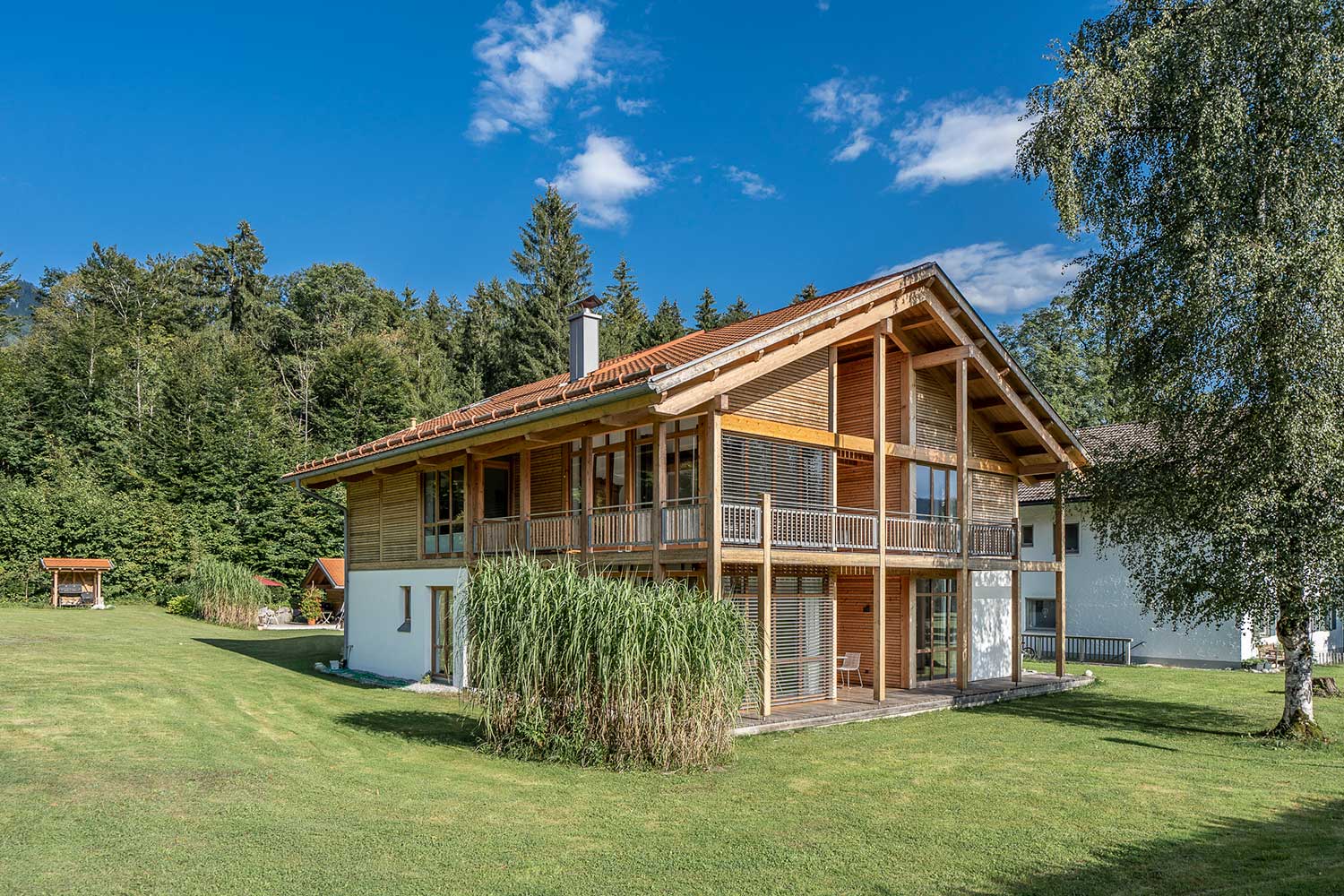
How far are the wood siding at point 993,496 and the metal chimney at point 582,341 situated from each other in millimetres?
8467

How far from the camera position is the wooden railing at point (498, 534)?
17.0m

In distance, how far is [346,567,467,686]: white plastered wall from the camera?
18.6 metres

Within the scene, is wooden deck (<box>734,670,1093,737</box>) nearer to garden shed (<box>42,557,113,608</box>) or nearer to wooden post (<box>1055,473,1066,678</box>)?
wooden post (<box>1055,473,1066,678</box>)

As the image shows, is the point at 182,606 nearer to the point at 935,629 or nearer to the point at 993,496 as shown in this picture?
the point at 935,629

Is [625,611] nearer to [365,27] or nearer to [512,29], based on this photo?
[512,29]

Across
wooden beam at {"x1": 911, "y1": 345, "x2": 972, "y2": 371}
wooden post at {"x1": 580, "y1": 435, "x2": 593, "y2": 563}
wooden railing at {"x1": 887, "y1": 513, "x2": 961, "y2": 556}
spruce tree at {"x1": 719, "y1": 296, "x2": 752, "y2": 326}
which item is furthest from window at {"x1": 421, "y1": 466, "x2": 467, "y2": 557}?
spruce tree at {"x1": 719, "y1": 296, "x2": 752, "y2": 326}

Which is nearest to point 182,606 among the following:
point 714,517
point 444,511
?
point 444,511

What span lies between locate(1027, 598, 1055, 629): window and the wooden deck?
6.85 metres

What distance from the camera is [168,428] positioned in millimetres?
38219

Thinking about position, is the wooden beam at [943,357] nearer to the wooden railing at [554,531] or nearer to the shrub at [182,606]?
the wooden railing at [554,531]

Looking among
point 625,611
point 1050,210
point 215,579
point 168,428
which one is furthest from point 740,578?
point 168,428

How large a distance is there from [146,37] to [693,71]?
15232mm

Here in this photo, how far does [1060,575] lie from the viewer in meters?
19.4

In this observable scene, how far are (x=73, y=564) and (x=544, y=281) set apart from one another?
87.0 feet
